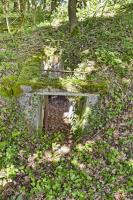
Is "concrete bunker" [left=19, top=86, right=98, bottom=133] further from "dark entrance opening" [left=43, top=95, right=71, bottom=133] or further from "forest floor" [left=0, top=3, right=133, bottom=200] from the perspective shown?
"forest floor" [left=0, top=3, right=133, bottom=200]

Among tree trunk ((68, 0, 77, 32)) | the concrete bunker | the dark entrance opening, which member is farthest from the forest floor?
tree trunk ((68, 0, 77, 32))

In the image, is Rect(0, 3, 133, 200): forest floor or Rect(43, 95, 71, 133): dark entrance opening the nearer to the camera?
Rect(0, 3, 133, 200): forest floor

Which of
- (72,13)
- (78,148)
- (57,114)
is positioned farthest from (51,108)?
(72,13)

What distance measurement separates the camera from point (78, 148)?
697 cm

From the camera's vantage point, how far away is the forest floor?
6.17 meters

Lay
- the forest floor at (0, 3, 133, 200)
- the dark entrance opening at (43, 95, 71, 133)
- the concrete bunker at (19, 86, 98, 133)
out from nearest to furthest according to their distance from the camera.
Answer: the forest floor at (0, 3, 133, 200), the concrete bunker at (19, 86, 98, 133), the dark entrance opening at (43, 95, 71, 133)

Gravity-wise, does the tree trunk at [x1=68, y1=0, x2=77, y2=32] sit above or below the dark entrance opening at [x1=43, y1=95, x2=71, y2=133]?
above

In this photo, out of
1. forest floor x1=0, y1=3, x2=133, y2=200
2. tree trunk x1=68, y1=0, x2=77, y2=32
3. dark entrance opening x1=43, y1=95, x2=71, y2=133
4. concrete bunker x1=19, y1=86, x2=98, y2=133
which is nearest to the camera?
forest floor x1=0, y1=3, x2=133, y2=200

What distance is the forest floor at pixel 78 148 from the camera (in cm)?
617

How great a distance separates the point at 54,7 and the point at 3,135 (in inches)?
358

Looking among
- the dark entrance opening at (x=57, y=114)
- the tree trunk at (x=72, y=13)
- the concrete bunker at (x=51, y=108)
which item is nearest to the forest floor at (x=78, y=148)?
the concrete bunker at (x=51, y=108)

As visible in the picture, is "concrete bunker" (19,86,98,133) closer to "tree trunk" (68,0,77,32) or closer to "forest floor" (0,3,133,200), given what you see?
"forest floor" (0,3,133,200)

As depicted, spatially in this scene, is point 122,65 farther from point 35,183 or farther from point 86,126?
point 35,183

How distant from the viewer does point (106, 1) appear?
1331 centimetres
